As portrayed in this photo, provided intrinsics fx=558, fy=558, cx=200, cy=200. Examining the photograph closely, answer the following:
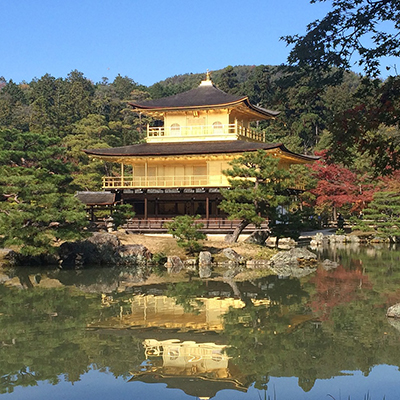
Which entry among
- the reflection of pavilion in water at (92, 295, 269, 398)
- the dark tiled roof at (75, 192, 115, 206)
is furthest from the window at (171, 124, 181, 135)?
the reflection of pavilion in water at (92, 295, 269, 398)

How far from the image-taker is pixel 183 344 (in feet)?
33.8

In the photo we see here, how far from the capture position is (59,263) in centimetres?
2161

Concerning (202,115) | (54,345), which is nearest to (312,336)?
(54,345)

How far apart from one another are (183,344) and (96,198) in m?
19.0

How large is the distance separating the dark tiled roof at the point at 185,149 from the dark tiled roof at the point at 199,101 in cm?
212

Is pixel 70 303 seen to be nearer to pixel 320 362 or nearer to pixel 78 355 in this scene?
pixel 78 355

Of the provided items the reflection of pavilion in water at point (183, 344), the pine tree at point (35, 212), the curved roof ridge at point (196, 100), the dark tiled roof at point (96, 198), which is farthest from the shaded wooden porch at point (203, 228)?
the reflection of pavilion in water at point (183, 344)

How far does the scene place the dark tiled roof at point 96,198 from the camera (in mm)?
27875

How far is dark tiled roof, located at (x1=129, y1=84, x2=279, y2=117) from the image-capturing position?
30.3 metres

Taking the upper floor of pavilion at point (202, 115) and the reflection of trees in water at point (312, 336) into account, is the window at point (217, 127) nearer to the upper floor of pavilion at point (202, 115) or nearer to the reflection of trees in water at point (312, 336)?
the upper floor of pavilion at point (202, 115)

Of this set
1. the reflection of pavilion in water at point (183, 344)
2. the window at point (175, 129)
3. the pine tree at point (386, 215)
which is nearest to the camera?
the reflection of pavilion in water at point (183, 344)

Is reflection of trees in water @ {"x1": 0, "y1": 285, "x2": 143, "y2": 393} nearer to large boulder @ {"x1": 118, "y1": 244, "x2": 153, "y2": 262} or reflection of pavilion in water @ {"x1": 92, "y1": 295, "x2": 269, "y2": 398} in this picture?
reflection of pavilion in water @ {"x1": 92, "y1": 295, "x2": 269, "y2": 398}

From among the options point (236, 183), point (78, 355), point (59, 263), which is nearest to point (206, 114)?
point (236, 183)

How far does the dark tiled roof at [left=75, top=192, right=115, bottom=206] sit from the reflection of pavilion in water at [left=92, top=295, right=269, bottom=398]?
13337mm
